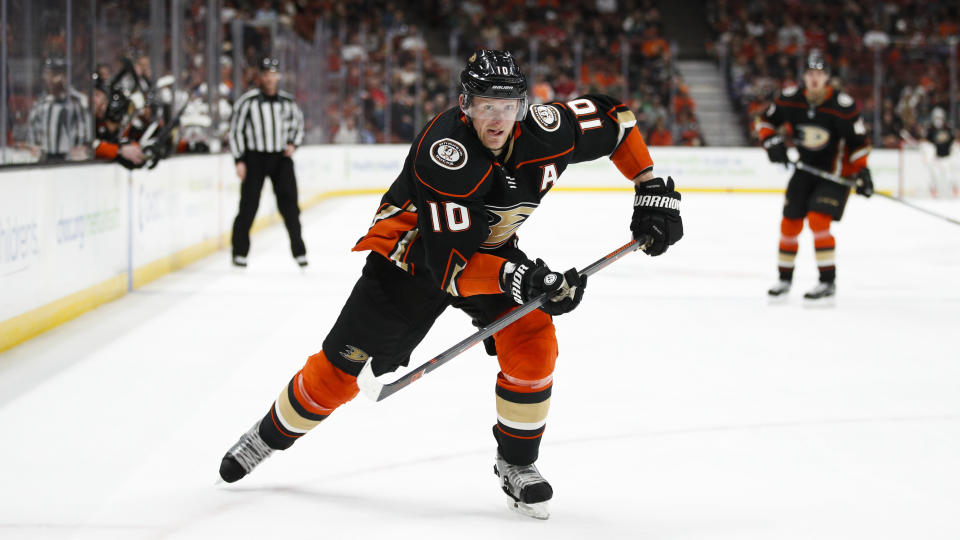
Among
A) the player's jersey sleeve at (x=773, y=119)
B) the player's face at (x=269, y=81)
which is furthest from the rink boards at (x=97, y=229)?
the player's jersey sleeve at (x=773, y=119)

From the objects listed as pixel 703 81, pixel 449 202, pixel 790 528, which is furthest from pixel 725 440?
pixel 703 81

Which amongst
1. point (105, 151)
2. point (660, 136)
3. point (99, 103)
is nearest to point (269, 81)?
point (99, 103)

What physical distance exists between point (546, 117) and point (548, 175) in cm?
14

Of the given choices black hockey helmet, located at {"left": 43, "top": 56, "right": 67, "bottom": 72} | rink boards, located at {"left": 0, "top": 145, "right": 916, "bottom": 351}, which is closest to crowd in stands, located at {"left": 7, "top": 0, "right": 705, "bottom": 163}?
black hockey helmet, located at {"left": 43, "top": 56, "right": 67, "bottom": 72}

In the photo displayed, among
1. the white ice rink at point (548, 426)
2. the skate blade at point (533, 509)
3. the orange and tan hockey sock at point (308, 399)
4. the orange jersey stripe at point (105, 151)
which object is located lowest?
the white ice rink at point (548, 426)

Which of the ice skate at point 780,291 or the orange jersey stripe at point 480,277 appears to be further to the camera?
the ice skate at point 780,291

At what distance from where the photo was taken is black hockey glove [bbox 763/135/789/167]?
5785 mm

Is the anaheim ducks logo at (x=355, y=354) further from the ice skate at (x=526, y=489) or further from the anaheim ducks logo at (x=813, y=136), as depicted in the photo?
the anaheim ducks logo at (x=813, y=136)

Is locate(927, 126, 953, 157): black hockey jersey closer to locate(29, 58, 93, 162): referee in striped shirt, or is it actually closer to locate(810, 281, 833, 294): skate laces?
locate(810, 281, 833, 294): skate laces

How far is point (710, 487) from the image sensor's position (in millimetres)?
2668

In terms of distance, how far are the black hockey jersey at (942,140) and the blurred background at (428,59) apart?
25.0 inches

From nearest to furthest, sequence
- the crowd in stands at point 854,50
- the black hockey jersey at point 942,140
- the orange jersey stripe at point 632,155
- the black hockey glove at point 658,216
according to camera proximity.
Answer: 1. the black hockey glove at point 658,216
2. the orange jersey stripe at point 632,155
3. the black hockey jersey at point 942,140
4. the crowd in stands at point 854,50

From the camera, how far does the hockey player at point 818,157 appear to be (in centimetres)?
570

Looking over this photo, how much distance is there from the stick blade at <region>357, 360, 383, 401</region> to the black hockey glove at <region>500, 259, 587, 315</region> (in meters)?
0.37
